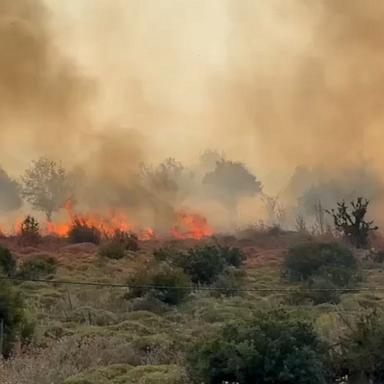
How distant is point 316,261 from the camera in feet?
100

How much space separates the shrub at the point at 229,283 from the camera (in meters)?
24.3

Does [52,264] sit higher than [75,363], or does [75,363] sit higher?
[52,264]

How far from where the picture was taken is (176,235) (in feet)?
211

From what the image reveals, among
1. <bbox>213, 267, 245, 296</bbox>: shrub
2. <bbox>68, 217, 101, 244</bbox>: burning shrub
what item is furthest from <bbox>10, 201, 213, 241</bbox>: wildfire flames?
<bbox>213, 267, 245, 296</bbox>: shrub

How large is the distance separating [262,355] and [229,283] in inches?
610

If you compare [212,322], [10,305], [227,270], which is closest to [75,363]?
[10,305]

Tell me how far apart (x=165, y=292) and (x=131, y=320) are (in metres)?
3.76

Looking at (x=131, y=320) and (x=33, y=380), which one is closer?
(x=33, y=380)

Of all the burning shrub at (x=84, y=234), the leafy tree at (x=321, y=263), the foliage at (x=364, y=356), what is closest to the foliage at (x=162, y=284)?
the leafy tree at (x=321, y=263)

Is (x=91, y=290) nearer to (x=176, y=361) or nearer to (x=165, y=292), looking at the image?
(x=165, y=292)

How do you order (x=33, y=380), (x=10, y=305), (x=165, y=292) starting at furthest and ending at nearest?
(x=165, y=292), (x=10, y=305), (x=33, y=380)

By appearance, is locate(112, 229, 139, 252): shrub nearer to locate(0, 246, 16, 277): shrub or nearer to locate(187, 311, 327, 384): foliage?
locate(0, 246, 16, 277): shrub

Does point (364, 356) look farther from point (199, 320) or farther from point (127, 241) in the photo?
point (127, 241)

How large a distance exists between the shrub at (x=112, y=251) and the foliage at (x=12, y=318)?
24032 millimetres
